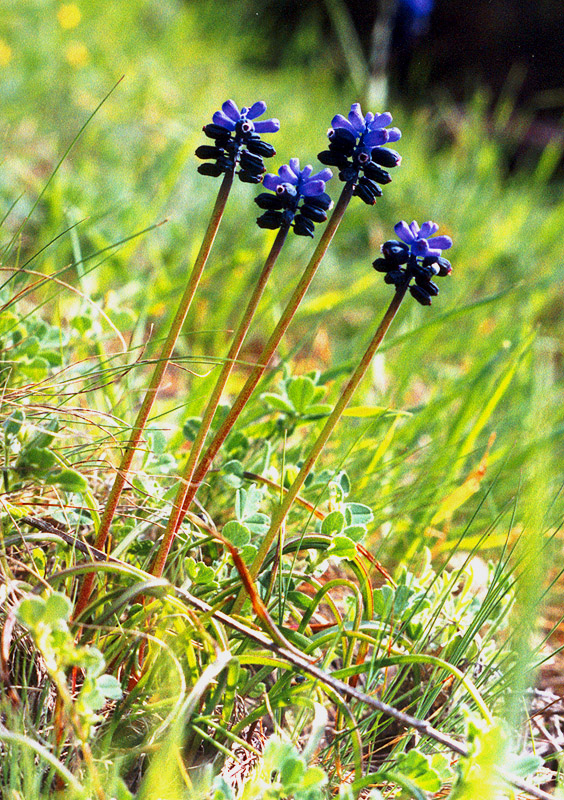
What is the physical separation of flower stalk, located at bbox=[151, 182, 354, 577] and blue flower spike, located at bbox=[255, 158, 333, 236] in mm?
24

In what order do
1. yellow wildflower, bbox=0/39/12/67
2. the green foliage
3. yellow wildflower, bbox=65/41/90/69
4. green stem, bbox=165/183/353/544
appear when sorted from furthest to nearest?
yellow wildflower, bbox=65/41/90/69 < yellow wildflower, bbox=0/39/12/67 < green stem, bbox=165/183/353/544 < the green foliage

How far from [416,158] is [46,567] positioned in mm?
3980

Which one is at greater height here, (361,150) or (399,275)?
(361,150)

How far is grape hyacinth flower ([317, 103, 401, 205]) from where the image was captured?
955mm

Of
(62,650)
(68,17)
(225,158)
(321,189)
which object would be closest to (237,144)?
(225,158)

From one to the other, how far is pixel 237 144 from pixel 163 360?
11.7 inches

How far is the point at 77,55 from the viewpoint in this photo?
149 inches

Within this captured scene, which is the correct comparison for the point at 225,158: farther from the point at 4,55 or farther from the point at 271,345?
the point at 4,55

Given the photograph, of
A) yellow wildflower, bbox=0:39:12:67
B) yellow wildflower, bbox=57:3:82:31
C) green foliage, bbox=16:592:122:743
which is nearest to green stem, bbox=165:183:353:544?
green foliage, bbox=16:592:122:743

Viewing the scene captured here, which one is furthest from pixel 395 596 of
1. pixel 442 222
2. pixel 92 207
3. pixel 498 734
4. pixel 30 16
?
pixel 30 16

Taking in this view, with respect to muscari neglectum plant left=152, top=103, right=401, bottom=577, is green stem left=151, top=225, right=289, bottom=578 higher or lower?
lower

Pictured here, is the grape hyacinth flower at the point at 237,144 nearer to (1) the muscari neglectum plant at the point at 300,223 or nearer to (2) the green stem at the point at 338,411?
(1) the muscari neglectum plant at the point at 300,223

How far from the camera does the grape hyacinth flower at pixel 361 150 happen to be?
96 centimetres

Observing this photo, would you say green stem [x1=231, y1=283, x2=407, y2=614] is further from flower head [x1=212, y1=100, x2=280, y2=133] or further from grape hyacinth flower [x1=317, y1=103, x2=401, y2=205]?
flower head [x1=212, y1=100, x2=280, y2=133]
